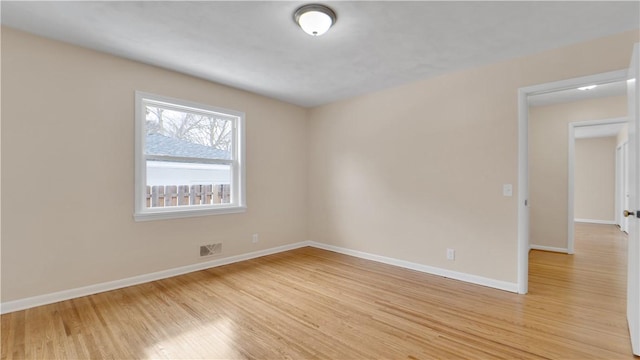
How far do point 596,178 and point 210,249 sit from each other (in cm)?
1037

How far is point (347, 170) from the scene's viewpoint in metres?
4.59

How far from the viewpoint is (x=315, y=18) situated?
7.11ft

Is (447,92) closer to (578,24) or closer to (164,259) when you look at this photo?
(578,24)

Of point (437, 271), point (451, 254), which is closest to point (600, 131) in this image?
point (451, 254)

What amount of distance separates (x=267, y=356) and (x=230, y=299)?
3.46 feet

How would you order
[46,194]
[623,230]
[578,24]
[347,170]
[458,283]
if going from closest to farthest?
[578,24] < [46,194] < [458,283] < [347,170] < [623,230]

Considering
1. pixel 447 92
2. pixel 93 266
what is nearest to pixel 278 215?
pixel 93 266

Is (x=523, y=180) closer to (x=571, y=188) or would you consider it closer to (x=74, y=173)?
(x=571, y=188)

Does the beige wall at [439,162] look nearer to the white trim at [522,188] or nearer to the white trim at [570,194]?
the white trim at [522,188]

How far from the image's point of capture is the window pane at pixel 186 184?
11.1 ft

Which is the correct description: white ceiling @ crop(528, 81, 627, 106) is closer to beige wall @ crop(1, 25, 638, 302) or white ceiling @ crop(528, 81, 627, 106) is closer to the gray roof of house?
beige wall @ crop(1, 25, 638, 302)

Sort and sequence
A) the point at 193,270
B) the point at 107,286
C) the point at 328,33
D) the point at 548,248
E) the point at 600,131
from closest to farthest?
the point at 328,33 < the point at 107,286 < the point at 193,270 < the point at 548,248 < the point at 600,131

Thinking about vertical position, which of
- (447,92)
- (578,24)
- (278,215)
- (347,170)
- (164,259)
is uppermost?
(578,24)

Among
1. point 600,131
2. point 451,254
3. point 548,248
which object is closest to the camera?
point 451,254
